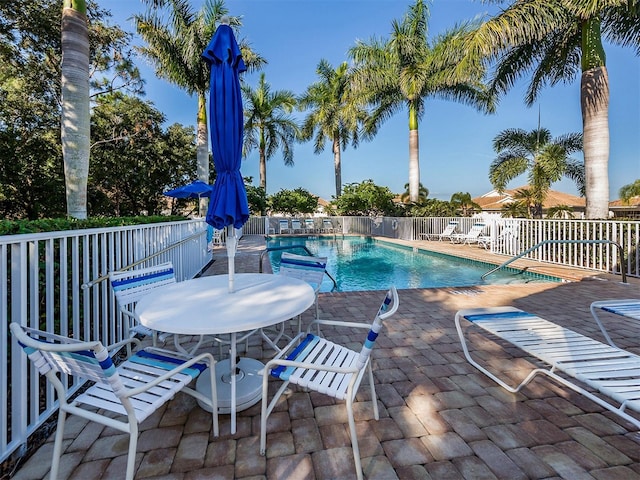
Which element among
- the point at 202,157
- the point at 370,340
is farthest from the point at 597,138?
the point at 202,157

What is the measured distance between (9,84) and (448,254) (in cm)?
1564

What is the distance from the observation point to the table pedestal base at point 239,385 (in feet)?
6.46

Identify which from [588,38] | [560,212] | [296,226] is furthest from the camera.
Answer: [296,226]

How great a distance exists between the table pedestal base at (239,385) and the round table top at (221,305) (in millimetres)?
599

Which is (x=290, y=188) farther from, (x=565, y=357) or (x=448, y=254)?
(x=565, y=357)

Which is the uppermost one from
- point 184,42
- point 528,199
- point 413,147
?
point 184,42

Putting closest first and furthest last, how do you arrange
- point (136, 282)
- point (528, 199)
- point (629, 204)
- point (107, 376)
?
point (107, 376)
point (136, 282)
point (528, 199)
point (629, 204)

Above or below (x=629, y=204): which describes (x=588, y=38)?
above

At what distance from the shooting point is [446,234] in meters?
12.8

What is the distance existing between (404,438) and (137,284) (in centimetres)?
218

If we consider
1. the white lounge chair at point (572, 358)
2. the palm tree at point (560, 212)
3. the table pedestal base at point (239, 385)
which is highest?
the palm tree at point (560, 212)

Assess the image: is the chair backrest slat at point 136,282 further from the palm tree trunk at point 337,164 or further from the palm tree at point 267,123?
the palm tree trunk at point 337,164

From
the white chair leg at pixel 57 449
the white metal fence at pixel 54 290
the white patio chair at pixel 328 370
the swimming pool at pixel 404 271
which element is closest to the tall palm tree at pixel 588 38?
the swimming pool at pixel 404 271

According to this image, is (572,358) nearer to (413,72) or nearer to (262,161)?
(413,72)
